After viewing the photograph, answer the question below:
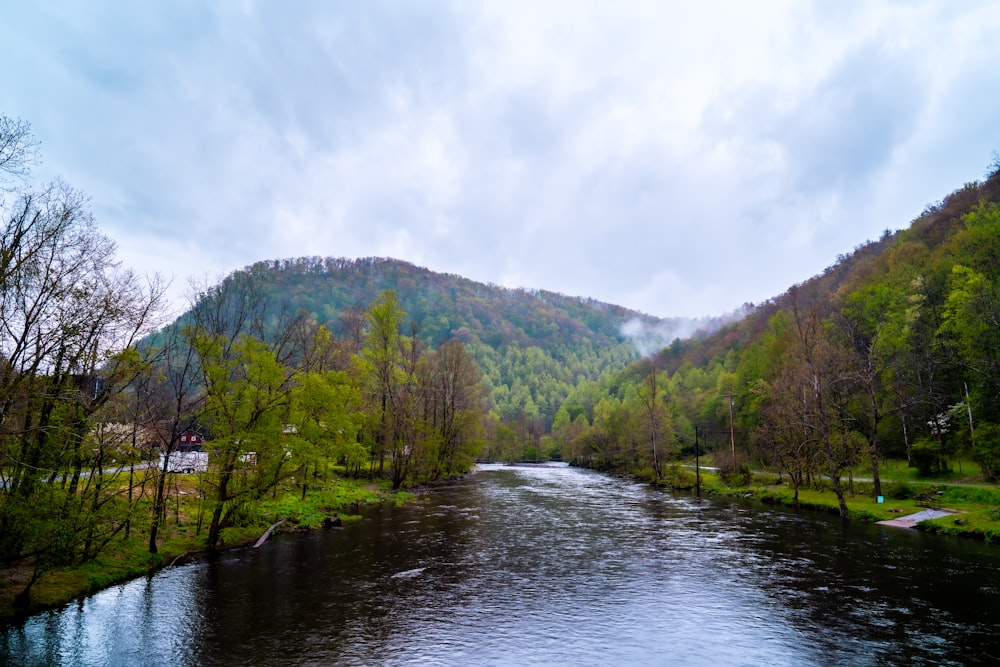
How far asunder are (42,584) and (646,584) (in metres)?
22.2

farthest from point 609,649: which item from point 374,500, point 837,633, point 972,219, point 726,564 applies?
point 972,219

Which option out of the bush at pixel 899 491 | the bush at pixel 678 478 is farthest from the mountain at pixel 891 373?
the bush at pixel 678 478

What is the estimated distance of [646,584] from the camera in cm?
2027

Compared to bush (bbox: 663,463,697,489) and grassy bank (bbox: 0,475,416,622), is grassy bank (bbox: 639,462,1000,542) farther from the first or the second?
grassy bank (bbox: 0,475,416,622)

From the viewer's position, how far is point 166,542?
24.8 m

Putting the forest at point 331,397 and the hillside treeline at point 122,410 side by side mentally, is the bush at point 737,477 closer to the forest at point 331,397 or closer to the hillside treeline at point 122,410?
the forest at point 331,397

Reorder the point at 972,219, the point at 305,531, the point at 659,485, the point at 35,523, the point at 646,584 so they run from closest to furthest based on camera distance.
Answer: the point at 35,523 → the point at 646,584 → the point at 305,531 → the point at 972,219 → the point at 659,485

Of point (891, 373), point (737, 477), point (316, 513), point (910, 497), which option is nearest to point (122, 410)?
point (316, 513)

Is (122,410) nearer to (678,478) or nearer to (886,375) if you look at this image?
(678,478)

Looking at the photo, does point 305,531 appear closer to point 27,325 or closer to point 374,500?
point 374,500

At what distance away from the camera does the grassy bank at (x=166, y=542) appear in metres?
17.7

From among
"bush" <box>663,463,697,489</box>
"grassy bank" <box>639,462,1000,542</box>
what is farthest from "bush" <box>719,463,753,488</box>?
"bush" <box>663,463,697,489</box>

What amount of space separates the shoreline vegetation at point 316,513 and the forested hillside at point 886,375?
257 centimetres

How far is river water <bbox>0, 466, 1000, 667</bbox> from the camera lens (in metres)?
13.9
